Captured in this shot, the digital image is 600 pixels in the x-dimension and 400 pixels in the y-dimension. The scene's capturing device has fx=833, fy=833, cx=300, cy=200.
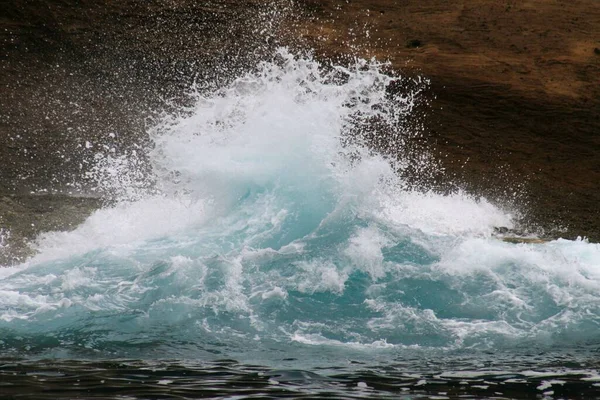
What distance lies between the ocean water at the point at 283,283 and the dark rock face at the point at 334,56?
782 millimetres

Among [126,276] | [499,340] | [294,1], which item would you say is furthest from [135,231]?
[294,1]

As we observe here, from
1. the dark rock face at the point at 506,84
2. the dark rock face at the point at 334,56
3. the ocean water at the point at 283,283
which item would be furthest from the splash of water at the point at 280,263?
the dark rock face at the point at 506,84

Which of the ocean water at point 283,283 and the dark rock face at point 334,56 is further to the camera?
the dark rock face at point 334,56

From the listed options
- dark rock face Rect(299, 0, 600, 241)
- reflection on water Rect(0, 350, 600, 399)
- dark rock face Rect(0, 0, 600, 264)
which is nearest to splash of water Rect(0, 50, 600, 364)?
reflection on water Rect(0, 350, 600, 399)

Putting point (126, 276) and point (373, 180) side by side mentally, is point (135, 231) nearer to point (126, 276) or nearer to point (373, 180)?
point (126, 276)

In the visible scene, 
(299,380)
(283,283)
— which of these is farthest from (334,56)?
(299,380)

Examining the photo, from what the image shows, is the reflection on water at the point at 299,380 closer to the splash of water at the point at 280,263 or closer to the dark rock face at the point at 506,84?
the splash of water at the point at 280,263

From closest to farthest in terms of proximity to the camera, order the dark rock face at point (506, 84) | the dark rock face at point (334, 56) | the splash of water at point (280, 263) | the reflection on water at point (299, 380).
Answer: the reflection on water at point (299, 380)
the splash of water at point (280, 263)
the dark rock face at point (334, 56)
the dark rock face at point (506, 84)

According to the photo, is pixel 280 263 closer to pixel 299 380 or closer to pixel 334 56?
pixel 299 380

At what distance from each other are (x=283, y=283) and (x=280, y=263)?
1.15 ft

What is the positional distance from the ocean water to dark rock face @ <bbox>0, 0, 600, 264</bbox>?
30.8 inches

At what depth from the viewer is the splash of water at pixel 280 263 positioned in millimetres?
5664

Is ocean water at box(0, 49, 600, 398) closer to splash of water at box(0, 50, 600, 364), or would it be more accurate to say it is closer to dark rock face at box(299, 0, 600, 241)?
splash of water at box(0, 50, 600, 364)

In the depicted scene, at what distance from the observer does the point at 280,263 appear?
22.5ft
